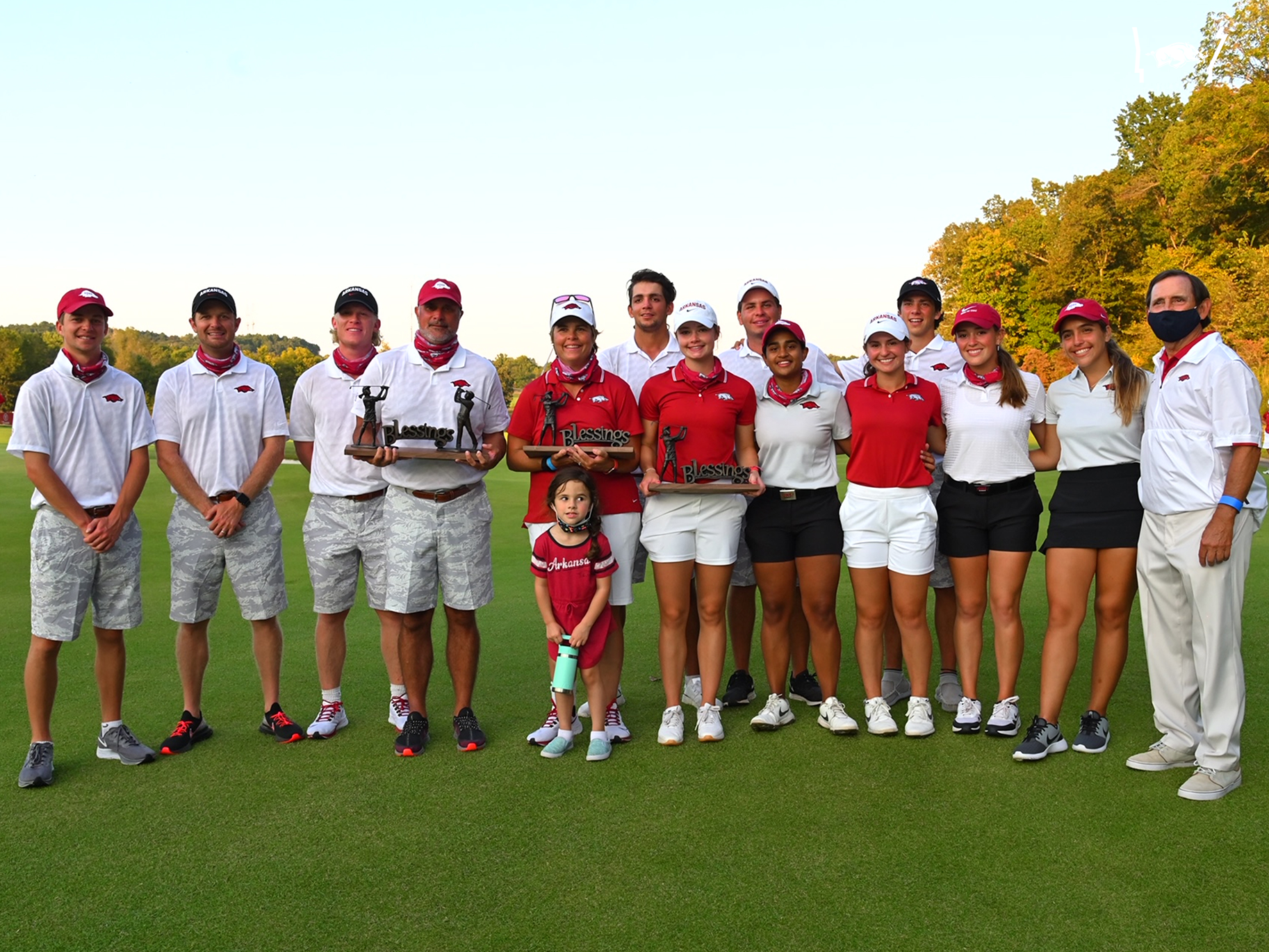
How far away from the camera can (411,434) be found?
520 cm

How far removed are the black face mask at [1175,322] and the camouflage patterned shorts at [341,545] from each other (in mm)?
4051

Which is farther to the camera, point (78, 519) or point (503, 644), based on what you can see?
point (503, 644)

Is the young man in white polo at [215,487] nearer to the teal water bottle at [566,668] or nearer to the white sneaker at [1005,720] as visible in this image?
the teal water bottle at [566,668]

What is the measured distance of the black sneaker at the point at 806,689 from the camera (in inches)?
241

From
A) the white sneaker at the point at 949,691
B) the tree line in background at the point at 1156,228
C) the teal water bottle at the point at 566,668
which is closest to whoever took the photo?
the teal water bottle at the point at 566,668

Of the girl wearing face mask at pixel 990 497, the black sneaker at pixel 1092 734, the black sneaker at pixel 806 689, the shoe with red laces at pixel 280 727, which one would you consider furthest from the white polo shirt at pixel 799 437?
the shoe with red laces at pixel 280 727

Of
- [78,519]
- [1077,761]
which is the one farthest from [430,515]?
[1077,761]

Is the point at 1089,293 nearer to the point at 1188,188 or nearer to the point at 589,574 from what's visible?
the point at 1188,188

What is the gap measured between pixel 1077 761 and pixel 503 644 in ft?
13.8

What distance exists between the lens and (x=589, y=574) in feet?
17.1

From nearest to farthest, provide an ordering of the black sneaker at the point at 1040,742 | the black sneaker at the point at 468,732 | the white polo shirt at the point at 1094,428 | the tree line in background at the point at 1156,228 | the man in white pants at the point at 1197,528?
the man in white pants at the point at 1197,528, the black sneaker at the point at 1040,742, the white polo shirt at the point at 1094,428, the black sneaker at the point at 468,732, the tree line in background at the point at 1156,228

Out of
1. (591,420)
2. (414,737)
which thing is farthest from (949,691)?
(414,737)

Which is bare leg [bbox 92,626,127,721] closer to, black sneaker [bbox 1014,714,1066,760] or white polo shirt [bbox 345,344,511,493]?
white polo shirt [bbox 345,344,511,493]

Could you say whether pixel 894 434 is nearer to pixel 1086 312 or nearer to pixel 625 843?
pixel 1086 312
